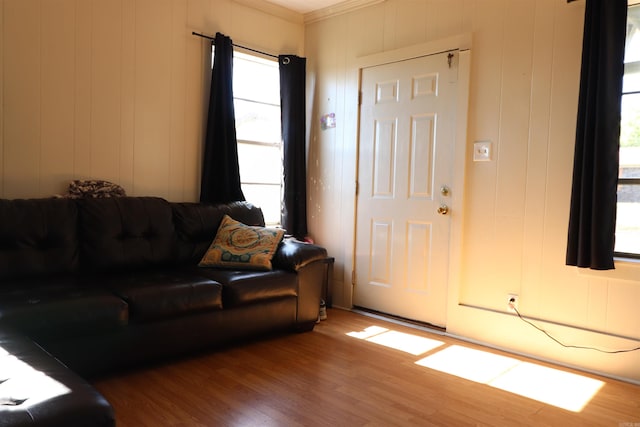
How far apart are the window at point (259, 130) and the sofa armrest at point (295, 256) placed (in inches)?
38.9

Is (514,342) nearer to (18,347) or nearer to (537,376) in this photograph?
(537,376)

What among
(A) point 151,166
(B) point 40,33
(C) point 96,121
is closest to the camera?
(B) point 40,33

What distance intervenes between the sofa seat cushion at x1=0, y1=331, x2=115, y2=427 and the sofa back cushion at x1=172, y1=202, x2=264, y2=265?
5.78 ft

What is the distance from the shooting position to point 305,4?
163 inches

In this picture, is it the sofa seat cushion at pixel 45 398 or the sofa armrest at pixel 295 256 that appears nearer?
the sofa seat cushion at pixel 45 398

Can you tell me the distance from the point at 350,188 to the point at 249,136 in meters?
0.96

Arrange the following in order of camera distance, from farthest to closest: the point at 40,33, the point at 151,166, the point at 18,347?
the point at 151,166, the point at 40,33, the point at 18,347

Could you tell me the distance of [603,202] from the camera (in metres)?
2.64

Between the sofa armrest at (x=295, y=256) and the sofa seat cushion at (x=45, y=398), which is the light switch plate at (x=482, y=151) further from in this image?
the sofa seat cushion at (x=45, y=398)

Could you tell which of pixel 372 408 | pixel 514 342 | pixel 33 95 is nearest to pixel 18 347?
pixel 372 408

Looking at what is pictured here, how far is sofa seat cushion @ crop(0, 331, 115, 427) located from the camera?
1256 millimetres

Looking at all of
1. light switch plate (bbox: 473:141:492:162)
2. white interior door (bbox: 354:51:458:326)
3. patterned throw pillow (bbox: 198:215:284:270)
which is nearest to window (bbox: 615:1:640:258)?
light switch plate (bbox: 473:141:492:162)

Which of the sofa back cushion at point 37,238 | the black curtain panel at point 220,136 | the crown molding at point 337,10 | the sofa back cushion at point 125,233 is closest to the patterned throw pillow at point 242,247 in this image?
the sofa back cushion at point 125,233

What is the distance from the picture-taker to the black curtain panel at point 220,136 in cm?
372
